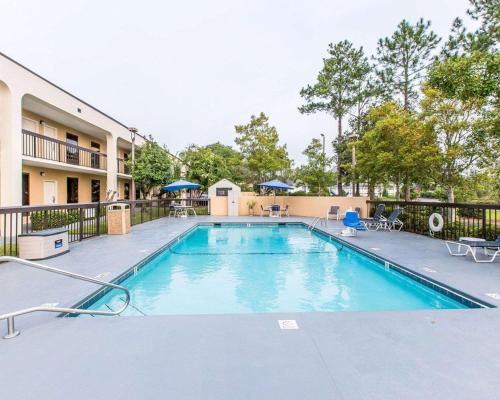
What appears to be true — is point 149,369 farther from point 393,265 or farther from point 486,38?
point 486,38

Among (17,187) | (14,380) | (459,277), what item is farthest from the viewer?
(17,187)

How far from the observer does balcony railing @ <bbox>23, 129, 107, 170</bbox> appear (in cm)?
1100

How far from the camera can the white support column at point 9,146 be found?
9.27m

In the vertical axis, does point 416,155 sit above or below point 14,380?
above

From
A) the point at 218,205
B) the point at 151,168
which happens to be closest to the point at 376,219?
the point at 218,205

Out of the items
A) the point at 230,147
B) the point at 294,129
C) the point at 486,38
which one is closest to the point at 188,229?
Answer: the point at 486,38

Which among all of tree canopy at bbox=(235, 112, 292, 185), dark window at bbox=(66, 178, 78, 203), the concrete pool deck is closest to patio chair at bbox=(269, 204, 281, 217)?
tree canopy at bbox=(235, 112, 292, 185)

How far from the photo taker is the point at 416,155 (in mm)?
9844

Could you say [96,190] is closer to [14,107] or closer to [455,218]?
[14,107]

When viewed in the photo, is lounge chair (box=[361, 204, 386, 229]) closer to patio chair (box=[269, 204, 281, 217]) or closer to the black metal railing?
the black metal railing

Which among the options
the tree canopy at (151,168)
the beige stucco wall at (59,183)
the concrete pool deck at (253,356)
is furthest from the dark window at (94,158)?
the concrete pool deck at (253,356)

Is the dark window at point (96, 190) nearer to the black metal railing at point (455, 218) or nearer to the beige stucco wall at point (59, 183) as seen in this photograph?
the beige stucco wall at point (59, 183)

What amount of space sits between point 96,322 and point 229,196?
14.4 meters

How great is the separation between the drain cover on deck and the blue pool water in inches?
50.4
